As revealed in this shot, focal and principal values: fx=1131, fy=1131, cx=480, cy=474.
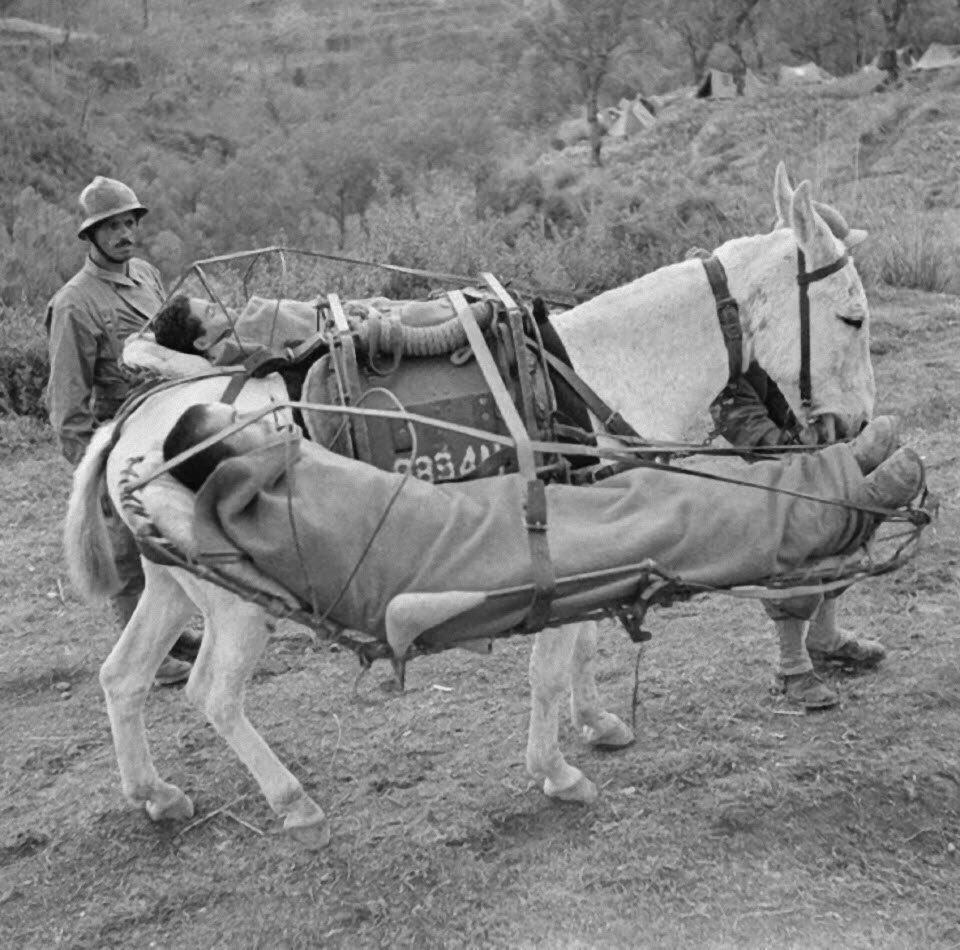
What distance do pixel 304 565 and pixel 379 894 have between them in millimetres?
1070

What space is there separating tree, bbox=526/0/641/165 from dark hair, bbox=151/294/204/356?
33.3 m

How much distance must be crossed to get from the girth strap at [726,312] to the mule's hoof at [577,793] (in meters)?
1.44

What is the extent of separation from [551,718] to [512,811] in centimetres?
33

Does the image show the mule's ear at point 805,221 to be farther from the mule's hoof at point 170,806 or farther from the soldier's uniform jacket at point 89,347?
the mule's hoof at point 170,806

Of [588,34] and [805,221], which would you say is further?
[588,34]

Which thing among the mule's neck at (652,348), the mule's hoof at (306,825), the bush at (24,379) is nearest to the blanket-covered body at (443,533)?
the mule's neck at (652,348)

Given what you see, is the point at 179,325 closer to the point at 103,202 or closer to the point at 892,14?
the point at 103,202

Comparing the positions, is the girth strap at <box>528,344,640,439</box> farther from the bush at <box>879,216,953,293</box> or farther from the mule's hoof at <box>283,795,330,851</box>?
the bush at <box>879,216,953,293</box>

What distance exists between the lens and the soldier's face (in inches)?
180

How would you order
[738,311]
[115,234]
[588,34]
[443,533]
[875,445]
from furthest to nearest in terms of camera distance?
[588,34], [115,234], [738,311], [875,445], [443,533]

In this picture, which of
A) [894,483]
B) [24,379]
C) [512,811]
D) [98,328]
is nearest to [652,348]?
[894,483]

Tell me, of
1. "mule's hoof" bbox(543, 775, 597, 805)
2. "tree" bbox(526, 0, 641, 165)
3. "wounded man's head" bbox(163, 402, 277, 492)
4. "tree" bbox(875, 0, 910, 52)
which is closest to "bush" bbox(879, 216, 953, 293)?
"mule's hoof" bbox(543, 775, 597, 805)

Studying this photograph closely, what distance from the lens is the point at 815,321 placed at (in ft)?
11.7

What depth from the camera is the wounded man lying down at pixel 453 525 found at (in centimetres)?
286
